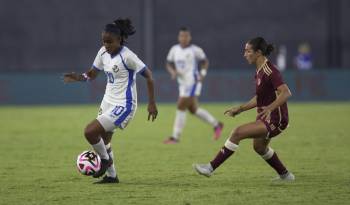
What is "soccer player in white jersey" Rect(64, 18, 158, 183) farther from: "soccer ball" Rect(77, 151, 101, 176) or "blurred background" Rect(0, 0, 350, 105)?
"blurred background" Rect(0, 0, 350, 105)

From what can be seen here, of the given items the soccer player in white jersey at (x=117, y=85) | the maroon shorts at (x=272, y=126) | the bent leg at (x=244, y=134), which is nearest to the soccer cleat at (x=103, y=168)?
the soccer player in white jersey at (x=117, y=85)

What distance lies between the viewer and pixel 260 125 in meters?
9.72

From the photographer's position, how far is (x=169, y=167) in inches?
471

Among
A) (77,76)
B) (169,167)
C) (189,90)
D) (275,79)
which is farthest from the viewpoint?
(189,90)

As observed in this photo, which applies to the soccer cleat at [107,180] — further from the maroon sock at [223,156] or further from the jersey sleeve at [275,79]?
the jersey sleeve at [275,79]

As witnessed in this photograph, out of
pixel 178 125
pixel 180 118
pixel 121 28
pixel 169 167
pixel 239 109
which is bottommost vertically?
pixel 178 125

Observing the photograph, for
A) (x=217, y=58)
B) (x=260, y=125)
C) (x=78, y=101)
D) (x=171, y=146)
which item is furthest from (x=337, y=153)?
(x=217, y=58)

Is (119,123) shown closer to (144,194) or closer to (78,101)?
(144,194)

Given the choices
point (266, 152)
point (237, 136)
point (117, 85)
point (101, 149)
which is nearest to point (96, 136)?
point (101, 149)

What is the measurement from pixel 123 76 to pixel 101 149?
0.96 meters

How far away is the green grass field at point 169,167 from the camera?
8.99 metres

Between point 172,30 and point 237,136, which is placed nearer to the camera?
point 237,136

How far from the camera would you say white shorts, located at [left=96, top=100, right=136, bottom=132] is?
984 cm

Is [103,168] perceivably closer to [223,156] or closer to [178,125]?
[223,156]
